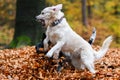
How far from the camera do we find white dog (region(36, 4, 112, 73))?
22.7 feet

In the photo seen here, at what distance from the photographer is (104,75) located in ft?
23.2

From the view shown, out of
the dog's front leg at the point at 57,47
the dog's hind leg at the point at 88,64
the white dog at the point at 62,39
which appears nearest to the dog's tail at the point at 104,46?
the white dog at the point at 62,39

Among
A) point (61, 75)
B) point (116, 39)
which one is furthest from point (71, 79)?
point (116, 39)

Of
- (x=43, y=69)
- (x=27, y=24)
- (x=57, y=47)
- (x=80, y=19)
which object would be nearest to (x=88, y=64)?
(x=57, y=47)

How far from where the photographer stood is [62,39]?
7023 millimetres

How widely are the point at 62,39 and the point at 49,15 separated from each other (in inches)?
20.9

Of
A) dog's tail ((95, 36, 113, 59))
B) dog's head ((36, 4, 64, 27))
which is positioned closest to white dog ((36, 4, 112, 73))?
dog's head ((36, 4, 64, 27))

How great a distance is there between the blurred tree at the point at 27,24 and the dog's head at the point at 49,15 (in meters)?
4.09

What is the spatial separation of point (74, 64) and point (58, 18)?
1.09 metres

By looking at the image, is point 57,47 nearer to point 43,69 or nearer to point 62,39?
point 62,39

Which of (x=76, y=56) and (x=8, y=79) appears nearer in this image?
(x=8, y=79)

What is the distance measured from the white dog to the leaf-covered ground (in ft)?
0.84

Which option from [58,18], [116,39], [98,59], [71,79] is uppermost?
[116,39]

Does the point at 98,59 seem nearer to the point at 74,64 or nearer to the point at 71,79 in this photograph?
the point at 74,64
